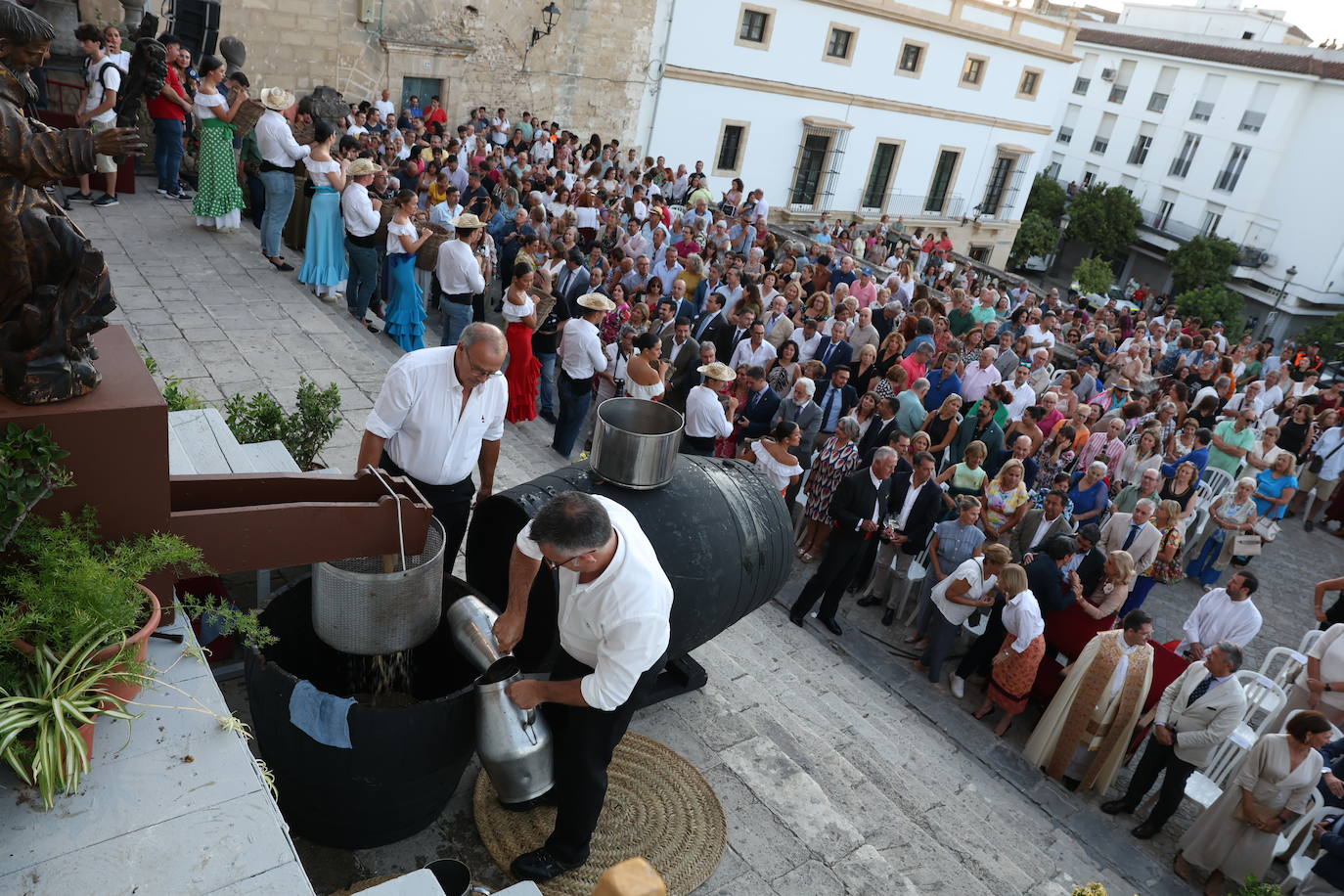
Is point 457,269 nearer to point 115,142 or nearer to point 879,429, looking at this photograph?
point 879,429

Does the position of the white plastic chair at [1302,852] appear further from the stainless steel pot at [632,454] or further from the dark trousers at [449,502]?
the dark trousers at [449,502]

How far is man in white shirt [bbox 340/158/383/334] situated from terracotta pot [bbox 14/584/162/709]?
6.97m

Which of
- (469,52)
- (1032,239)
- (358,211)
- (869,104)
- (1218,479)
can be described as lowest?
(1218,479)

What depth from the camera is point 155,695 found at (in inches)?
111

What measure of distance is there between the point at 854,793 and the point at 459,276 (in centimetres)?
635

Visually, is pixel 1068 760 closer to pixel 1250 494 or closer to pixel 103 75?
pixel 1250 494

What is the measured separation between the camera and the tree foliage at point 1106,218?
3994cm

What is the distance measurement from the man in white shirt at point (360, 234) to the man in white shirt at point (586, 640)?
657cm

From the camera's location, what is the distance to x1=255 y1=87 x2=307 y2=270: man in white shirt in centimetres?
926

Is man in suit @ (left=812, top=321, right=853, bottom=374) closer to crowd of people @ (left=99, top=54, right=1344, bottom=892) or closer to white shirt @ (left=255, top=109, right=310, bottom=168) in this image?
crowd of people @ (left=99, top=54, right=1344, bottom=892)

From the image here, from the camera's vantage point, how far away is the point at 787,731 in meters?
5.35

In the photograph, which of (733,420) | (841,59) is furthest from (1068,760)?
(841,59)

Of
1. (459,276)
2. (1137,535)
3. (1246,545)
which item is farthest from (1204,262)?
(459,276)

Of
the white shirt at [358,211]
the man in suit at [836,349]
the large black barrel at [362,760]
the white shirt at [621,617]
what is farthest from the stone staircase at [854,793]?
the white shirt at [358,211]
